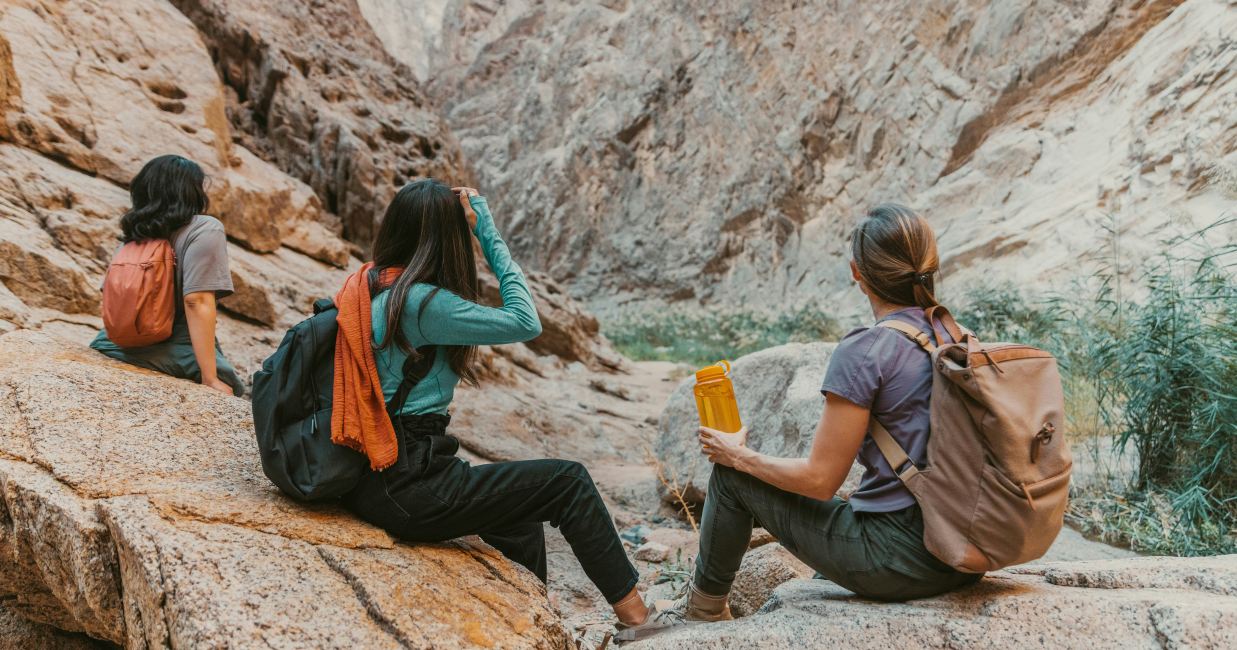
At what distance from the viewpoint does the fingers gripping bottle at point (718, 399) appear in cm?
205

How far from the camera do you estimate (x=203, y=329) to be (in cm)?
279

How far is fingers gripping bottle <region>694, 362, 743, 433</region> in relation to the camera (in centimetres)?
205

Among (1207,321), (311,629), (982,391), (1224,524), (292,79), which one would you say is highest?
(292,79)

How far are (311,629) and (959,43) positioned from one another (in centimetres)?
1535

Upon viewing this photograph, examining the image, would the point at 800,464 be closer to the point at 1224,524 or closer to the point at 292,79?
the point at 1224,524

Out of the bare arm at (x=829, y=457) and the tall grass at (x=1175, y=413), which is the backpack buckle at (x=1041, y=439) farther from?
the tall grass at (x=1175, y=413)

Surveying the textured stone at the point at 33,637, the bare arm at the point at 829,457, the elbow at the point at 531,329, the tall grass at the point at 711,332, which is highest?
the elbow at the point at 531,329

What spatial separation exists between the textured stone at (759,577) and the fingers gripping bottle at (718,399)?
80 cm

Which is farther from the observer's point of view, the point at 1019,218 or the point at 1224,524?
the point at 1019,218

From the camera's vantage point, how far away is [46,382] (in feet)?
7.29

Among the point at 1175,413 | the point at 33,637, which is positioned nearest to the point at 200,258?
the point at 33,637

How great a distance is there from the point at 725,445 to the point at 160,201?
2575mm

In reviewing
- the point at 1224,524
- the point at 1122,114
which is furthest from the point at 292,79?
the point at 1122,114

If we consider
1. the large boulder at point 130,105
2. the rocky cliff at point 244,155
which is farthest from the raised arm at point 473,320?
the large boulder at point 130,105
